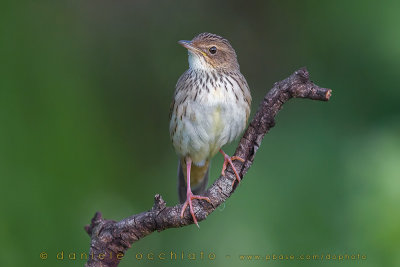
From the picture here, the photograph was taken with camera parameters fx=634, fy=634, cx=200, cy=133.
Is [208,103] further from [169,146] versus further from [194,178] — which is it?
[169,146]

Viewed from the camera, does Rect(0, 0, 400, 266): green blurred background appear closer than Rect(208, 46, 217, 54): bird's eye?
Yes

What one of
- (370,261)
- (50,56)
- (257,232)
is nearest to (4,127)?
(50,56)

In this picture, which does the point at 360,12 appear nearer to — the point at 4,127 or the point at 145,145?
the point at 145,145

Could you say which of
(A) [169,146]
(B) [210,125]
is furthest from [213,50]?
(A) [169,146]

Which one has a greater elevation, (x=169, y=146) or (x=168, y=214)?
(x=169, y=146)

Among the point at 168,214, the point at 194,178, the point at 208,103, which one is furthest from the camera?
the point at 194,178

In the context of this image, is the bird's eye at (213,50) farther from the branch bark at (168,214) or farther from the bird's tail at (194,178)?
the branch bark at (168,214)

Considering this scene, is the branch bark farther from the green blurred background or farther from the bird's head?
the bird's head

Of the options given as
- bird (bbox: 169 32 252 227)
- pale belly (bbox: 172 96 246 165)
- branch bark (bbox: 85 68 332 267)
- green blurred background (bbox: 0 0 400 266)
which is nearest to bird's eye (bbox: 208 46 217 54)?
bird (bbox: 169 32 252 227)
